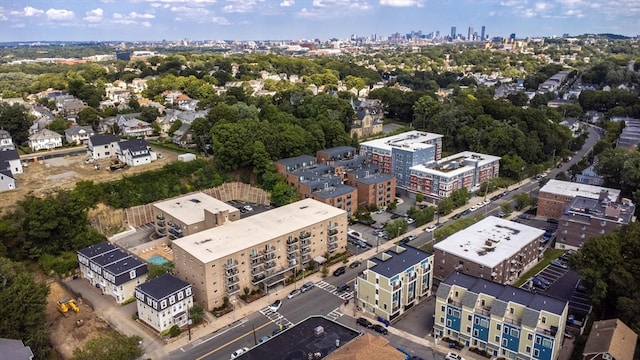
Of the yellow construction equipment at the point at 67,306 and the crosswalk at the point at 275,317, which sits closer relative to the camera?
the crosswalk at the point at 275,317

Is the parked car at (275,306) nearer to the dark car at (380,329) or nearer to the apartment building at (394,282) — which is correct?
the apartment building at (394,282)

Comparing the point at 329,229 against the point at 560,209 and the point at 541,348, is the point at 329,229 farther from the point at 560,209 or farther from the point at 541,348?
the point at 560,209

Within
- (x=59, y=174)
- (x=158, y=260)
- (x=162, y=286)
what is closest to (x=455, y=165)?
(x=158, y=260)

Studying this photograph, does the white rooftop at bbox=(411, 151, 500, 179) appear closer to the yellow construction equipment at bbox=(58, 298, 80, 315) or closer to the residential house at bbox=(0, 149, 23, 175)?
the yellow construction equipment at bbox=(58, 298, 80, 315)

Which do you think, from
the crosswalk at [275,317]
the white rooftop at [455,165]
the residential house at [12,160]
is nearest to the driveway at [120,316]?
the crosswalk at [275,317]

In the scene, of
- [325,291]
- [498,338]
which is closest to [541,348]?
[498,338]

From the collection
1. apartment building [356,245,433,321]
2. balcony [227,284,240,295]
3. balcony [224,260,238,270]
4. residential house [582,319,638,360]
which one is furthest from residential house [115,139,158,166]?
residential house [582,319,638,360]
